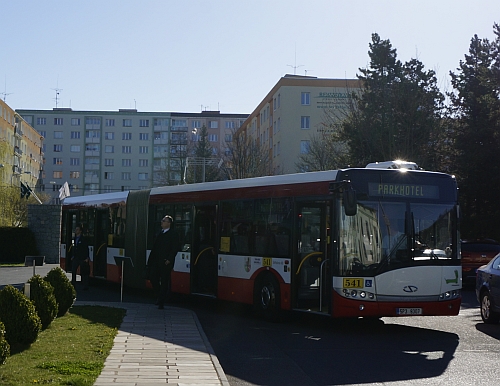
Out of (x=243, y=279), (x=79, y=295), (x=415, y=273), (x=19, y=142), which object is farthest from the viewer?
(x=19, y=142)

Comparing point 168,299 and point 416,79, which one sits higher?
point 416,79

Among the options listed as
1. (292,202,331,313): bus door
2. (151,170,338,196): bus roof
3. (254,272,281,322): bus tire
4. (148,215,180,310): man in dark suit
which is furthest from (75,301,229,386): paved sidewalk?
(151,170,338,196): bus roof

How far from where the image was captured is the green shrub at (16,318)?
9.89m

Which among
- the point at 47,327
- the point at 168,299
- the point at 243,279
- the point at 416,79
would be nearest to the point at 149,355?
the point at 47,327

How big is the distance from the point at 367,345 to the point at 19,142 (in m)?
106

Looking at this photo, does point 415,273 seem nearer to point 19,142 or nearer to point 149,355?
point 149,355

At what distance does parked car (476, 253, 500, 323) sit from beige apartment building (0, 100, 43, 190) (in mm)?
82133

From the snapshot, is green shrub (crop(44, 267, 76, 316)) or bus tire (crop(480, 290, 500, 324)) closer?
green shrub (crop(44, 267, 76, 316))

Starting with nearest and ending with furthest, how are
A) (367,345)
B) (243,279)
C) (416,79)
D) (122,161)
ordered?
1. (367,345)
2. (243,279)
3. (416,79)
4. (122,161)

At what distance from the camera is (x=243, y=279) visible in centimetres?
1589

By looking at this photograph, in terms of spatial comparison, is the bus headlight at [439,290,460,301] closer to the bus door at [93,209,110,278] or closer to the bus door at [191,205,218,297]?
the bus door at [191,205,218,297]

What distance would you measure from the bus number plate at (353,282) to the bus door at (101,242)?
12362mm

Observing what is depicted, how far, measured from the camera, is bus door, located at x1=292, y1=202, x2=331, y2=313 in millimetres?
13484

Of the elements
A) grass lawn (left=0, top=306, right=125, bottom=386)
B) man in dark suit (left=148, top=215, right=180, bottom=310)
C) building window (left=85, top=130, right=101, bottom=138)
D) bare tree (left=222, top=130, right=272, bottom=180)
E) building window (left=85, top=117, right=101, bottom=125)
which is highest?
building window (left=85, top=117, right=101, bottom=125)
